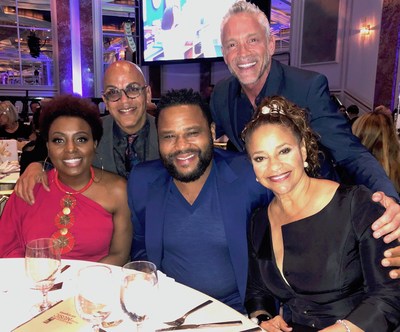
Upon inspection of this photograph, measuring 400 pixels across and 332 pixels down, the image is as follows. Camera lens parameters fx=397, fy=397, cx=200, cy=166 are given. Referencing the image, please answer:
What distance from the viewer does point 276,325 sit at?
5.02ft

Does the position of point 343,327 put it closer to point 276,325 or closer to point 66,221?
point 276,325

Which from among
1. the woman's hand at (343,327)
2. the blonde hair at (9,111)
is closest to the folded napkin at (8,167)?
the blonde hair at (9,111)

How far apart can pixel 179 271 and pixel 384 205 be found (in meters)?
0.93

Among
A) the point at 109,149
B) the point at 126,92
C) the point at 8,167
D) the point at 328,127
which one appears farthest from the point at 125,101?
the point at 8,167

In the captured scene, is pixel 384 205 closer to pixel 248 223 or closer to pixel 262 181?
pixel 262 181

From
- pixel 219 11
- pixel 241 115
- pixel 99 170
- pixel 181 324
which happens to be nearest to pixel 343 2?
pixel 219 11

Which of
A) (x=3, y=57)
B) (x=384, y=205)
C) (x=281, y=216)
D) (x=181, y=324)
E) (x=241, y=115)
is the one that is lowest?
(x=181, y=324)

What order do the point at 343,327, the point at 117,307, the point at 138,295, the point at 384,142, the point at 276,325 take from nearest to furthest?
the point at 138,295
the point at 117,307
the point at 343,327
the point at 276,325
the point at 384,142

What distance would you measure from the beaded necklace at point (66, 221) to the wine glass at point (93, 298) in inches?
39.6

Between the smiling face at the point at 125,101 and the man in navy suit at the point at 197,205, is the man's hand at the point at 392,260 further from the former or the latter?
the smiling face at the point at 125,101

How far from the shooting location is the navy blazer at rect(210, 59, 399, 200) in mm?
1800

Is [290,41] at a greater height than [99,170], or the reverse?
[290,41]

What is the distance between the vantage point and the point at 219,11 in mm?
9734

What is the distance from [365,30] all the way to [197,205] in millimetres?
8439
